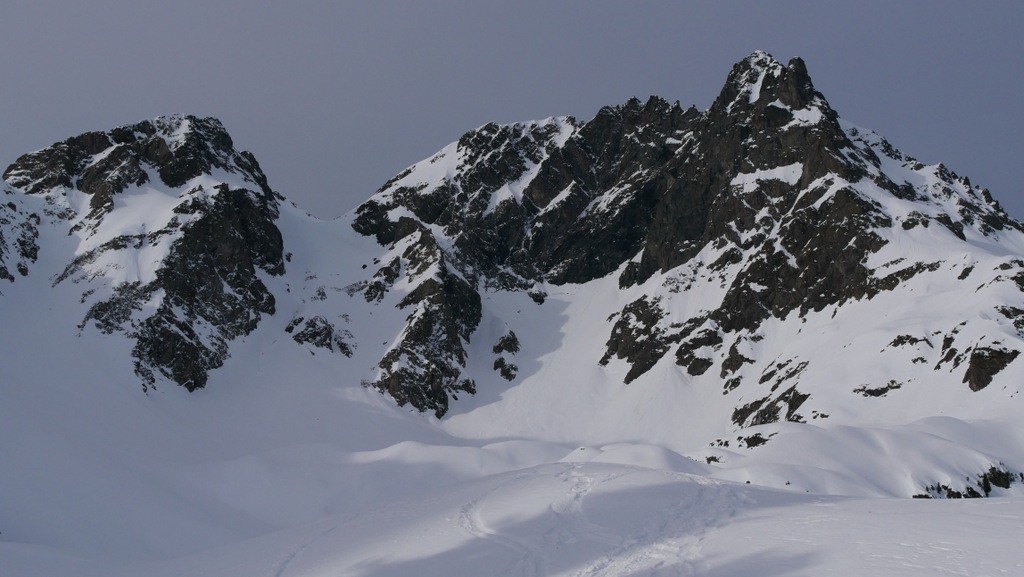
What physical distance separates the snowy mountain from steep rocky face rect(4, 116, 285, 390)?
1.47ft

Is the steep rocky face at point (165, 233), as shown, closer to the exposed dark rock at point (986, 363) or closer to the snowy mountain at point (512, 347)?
the snowy mountain at point (512, 347)

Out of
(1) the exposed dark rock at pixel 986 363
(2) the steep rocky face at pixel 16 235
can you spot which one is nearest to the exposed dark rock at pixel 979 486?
(1) the exposed dark rock at pixel 986 363

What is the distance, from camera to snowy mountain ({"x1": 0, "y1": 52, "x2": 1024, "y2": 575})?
2489 cm

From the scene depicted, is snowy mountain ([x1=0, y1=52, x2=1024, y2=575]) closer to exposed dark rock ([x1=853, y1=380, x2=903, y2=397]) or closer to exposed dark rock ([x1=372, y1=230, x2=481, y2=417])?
exposed dark rock ([x1=372, y1=230, x2=481, y2=417])

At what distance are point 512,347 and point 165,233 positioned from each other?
2006 inches

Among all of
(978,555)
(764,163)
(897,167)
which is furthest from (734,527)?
(897,167)

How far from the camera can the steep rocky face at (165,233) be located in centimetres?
7350

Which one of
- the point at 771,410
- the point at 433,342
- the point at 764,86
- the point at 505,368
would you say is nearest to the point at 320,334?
the point at 433,342

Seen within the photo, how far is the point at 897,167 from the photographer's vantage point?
98125 mm

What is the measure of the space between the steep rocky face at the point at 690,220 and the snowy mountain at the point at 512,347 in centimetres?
50

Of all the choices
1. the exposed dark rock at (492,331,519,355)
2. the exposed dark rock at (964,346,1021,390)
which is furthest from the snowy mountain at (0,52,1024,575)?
the exposed dark rock at (492,331,519,355)

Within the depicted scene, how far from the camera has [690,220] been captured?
10388 cm

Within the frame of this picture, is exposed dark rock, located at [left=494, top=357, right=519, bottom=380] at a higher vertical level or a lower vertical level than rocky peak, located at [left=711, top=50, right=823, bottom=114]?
lower

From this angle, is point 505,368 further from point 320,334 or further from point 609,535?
point 609,535
